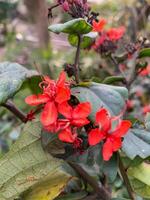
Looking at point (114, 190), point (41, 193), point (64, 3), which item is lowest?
point (114, 190)

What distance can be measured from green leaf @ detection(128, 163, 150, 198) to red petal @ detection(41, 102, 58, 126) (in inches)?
8.4

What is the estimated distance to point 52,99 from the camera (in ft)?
2.23

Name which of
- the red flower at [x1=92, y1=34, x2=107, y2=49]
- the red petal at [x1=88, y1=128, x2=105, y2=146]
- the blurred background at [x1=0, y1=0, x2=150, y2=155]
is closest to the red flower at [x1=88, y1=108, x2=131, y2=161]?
the red petal at [x1=88, y1=128, x2=105, y2=146]

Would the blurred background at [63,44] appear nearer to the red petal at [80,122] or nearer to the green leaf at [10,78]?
the green leaf at [10,78]

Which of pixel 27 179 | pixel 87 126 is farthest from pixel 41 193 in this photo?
pixel 87 126

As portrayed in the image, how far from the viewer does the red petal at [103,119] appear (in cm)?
64

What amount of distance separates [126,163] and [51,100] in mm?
195

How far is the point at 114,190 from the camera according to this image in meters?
1.18

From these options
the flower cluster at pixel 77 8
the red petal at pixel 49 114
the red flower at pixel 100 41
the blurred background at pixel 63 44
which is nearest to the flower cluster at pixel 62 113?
the red petal at pixel 49 114

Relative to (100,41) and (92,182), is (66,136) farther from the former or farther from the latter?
(100,41)

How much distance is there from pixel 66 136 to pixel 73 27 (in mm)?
178

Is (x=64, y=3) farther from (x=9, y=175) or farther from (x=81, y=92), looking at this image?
(x=9, y=175)

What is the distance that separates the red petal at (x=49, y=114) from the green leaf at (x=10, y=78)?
69mm

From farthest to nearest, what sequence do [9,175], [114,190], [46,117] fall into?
[114,190], [9,175], [46,117]
